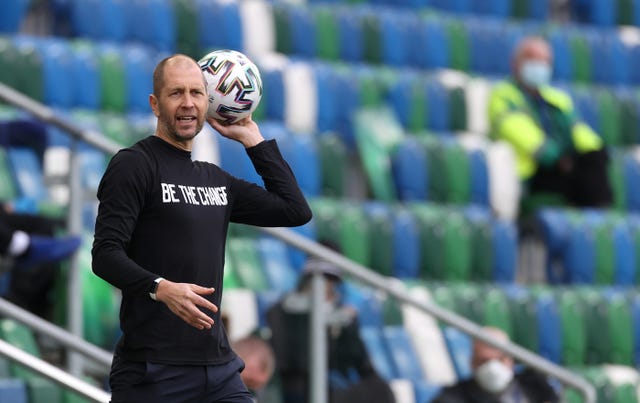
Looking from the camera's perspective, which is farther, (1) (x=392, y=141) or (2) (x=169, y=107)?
(1) (x=392, y=141)

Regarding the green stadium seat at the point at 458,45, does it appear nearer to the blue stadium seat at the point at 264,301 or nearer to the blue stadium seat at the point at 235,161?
the blue stadium seat at the point at 235,161

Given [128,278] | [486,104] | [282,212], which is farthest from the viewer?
[486,104]

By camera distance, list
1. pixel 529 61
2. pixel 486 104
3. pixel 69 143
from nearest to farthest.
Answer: pixel 69 143
pixel 529 61
pixel 486 104

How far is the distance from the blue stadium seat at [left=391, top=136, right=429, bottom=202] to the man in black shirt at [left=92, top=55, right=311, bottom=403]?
462cm

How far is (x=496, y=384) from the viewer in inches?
224

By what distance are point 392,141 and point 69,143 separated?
308 cm

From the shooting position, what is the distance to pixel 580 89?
9.48 m

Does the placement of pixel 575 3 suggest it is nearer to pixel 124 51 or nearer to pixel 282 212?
pixel 124 51

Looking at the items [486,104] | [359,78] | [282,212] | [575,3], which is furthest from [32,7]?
[282,212]

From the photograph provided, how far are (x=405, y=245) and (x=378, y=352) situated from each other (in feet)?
6.23

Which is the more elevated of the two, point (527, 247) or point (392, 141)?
point (392, 141)

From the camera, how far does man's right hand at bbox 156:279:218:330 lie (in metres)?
3.00

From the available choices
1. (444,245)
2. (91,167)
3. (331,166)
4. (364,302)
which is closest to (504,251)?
(444,245)

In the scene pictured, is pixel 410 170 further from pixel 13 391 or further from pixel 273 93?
pixel 13 391
